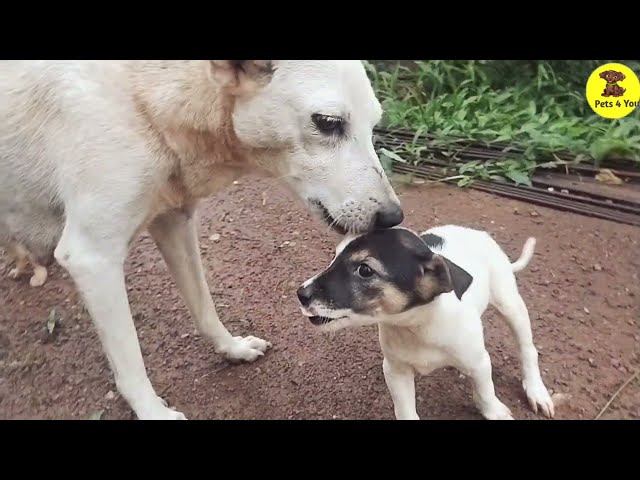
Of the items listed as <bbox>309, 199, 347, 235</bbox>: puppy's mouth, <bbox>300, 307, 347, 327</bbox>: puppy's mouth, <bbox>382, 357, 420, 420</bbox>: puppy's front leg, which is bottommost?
<bbox>382, 357, 420, 420</bbox>: puppy's front leg

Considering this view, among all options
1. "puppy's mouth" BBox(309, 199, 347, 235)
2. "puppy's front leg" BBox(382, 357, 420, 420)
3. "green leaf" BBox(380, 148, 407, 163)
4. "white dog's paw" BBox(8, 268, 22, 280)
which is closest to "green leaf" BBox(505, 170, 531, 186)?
"green leaf" BBox(380, 148, 407, 163)

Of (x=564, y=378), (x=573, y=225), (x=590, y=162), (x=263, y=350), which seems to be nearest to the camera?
(x=564, y=378)

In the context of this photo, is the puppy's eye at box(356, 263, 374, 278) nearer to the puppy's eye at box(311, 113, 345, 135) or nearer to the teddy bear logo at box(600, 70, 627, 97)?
the puppy's eye at box(311, 113, 345, 135)

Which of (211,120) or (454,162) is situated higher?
(211,120)

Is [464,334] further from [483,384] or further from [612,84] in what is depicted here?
[612,84]

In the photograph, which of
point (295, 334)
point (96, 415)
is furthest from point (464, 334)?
A: point (96, 415)

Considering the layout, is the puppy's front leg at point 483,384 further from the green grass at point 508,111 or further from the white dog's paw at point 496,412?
the green grass at point 508,111

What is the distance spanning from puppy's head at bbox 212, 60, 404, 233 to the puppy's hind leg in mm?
905

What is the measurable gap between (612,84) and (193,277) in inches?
143

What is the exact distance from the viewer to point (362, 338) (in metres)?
3.68

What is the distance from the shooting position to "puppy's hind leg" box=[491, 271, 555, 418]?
3.13 m

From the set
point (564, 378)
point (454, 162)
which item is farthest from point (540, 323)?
point (454, 162)

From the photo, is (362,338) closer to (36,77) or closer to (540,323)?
(540,323)

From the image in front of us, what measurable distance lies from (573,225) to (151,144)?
319 centimetres
